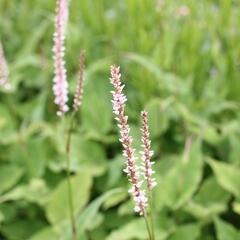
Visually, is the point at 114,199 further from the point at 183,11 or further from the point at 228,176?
the point at 183,11

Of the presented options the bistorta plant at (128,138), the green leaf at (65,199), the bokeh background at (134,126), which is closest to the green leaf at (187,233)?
the bokeh background at (134,126)

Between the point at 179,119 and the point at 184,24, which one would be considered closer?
the point at 179,119

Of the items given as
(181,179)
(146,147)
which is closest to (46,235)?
(181,179)

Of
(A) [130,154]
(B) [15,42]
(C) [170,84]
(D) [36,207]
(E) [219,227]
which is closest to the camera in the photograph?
(A) [130,154]

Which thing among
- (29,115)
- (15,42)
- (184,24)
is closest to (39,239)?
(29,115)

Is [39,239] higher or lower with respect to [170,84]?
lower

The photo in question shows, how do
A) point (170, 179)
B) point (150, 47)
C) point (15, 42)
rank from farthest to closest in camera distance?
point (15, 42) < point (150, 47) < point (170, 179)

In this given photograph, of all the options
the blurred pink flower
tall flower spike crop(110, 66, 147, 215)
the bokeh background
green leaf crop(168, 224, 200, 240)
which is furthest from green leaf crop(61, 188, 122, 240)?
the blurred pink flower

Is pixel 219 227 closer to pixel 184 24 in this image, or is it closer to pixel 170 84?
pixel 170 84
